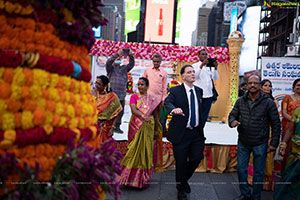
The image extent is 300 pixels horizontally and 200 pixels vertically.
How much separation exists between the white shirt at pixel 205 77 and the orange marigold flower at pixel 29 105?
4.29m

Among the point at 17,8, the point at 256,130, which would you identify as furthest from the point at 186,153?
the point at 17,8

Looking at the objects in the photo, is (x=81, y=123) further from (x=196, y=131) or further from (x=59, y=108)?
(x=196, y=131)

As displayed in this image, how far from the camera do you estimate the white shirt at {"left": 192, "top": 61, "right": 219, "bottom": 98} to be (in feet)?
18.2

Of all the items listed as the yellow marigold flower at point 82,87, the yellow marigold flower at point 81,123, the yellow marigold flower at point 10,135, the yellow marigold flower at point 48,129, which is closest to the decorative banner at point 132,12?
the yellow marigold flower at point 82,87

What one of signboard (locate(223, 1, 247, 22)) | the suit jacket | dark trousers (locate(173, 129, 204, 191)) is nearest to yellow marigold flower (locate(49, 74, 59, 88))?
the suit jacket

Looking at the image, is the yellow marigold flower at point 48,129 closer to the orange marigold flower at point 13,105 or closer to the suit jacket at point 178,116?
Result: the orange marigold flower at point 13,105

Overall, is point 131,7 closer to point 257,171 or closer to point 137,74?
point 137,74

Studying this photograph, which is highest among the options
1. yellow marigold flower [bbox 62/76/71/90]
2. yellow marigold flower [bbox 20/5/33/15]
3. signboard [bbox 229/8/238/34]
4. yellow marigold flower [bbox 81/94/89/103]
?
signboard [bbox 229/8/238/34]

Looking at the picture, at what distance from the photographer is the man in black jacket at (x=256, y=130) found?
12.3ft

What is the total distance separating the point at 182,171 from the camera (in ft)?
12.6

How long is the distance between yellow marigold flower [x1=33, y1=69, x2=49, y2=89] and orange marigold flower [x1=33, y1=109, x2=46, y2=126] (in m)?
0.13

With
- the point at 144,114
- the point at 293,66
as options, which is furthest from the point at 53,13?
the point at 293,66

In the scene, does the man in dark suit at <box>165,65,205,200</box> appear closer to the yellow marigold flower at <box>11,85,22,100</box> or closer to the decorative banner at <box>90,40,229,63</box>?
the yellow marigold flower at <box>11,85,22,100</box>

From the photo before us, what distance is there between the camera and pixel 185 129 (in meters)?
3.82
